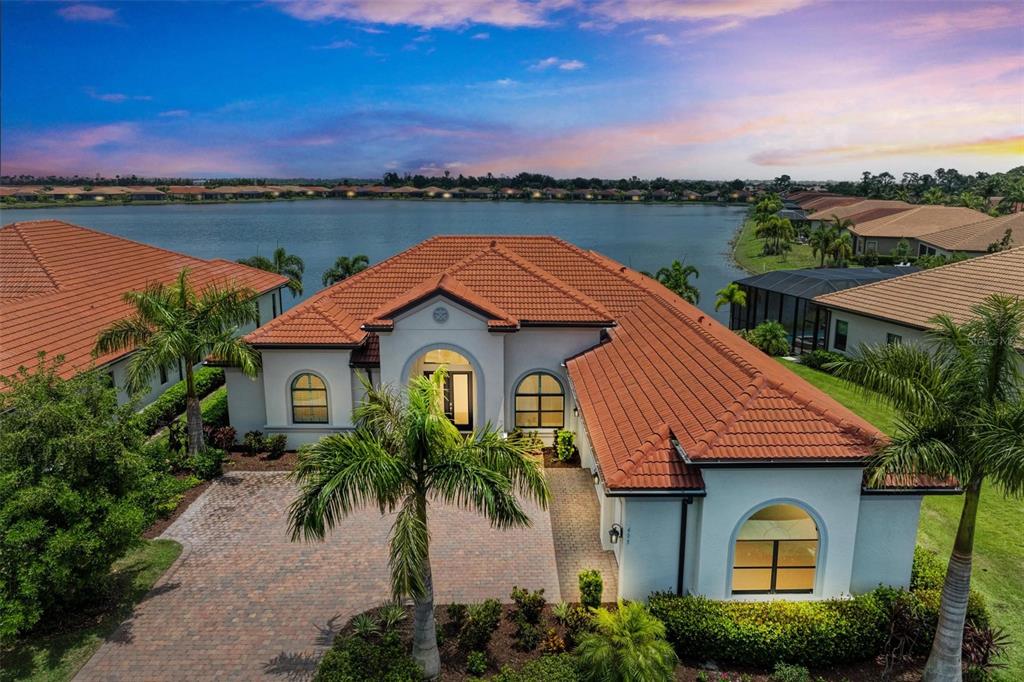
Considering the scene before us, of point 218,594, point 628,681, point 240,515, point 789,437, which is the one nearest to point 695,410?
point 789,437

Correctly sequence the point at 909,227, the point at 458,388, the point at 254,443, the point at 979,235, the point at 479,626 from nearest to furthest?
the point at 479,626 < the point at 254,443 < the point at 458,388 < the point at 979,235 < the point at 909,227

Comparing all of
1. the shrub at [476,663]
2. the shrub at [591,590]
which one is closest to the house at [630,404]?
the shrub at [591,590]

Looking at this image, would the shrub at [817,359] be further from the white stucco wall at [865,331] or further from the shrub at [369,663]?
the shrub at [369,663]

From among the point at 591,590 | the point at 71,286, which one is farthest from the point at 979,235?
the point at 71,286

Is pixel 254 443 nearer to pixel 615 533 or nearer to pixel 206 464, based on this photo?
pixel 206 464

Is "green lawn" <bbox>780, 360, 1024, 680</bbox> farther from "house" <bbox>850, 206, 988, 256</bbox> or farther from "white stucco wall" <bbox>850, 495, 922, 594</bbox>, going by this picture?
"house" <bbox>850, 206, 988, 256</bbox>

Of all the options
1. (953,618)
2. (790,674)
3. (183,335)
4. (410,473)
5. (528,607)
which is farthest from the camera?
(183,335)
